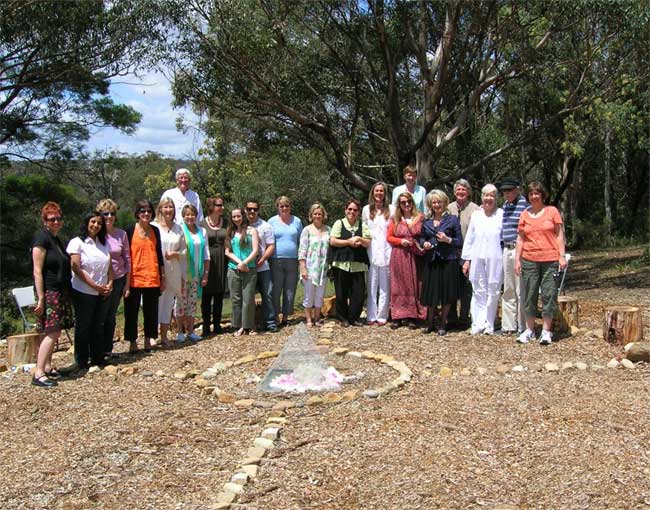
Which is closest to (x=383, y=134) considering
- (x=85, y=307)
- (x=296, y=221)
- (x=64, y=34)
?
(x=64, y=34)

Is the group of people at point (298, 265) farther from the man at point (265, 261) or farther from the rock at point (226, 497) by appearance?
the rock at point (226, 497)

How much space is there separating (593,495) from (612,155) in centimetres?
2575

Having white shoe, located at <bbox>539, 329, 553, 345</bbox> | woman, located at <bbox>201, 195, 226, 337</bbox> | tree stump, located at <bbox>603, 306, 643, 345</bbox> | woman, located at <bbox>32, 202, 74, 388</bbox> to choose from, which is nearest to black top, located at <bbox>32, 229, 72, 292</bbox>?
woman, located at <bbox>32, 202, 74, 388</bbox>

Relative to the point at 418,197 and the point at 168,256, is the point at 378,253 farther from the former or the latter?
the point at 168,256

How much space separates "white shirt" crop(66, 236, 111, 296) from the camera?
275 inches

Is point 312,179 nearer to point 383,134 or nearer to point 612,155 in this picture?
point 383,134

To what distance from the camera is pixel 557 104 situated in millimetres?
19531

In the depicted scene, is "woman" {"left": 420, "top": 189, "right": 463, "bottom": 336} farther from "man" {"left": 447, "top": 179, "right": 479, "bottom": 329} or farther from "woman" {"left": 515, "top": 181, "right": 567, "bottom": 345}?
"woman" {"left": 515, "top": 181, "right": 567, "bottom": 345}

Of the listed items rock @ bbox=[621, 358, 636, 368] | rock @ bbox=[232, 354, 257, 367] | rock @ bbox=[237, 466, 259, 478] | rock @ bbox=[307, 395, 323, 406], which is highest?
rock @ bbox=[621, 358, 636, 368]

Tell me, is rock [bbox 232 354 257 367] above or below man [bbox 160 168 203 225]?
below

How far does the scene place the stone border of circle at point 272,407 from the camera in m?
4.32

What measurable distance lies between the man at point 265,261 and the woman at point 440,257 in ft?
6.21

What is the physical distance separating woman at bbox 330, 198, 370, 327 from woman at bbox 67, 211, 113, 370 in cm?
289

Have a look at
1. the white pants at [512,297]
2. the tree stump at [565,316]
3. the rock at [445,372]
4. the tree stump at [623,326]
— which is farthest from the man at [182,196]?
the tree stump at [623,326]
